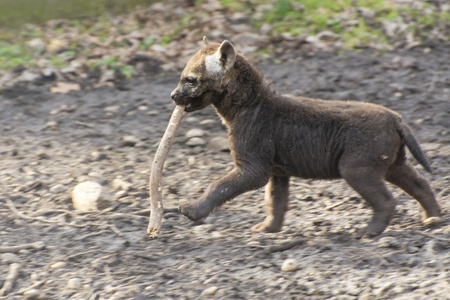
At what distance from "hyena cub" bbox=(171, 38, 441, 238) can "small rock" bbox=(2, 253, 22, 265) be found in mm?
1248

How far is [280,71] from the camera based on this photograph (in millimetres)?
8484

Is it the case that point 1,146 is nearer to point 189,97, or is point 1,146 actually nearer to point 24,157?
point 24,157

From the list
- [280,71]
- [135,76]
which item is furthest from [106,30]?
[280,71]

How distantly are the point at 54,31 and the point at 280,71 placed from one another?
3.23m

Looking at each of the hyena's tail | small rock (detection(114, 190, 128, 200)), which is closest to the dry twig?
small rock (detection(114, 190, 128, 200))

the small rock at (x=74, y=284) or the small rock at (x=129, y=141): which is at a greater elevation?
the small rock at (x=129, y=141)

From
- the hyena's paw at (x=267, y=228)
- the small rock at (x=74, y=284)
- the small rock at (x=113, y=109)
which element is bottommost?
the hyena's paw at (x=267, y=228)

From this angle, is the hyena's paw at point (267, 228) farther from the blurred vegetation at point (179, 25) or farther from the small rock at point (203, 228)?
the blurred vegetation at point (179, 25)

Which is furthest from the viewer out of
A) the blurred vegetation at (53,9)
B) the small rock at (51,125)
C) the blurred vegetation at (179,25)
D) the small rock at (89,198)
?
the blurred vegetation at (53,9)

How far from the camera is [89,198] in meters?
5.88

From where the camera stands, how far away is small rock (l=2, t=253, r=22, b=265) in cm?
510

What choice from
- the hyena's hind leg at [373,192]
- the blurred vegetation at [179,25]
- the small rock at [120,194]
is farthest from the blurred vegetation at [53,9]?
the hyena's hind leg at [373,192]

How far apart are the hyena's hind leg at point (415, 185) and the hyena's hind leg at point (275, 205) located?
2.64ft

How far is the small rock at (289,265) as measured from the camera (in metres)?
4.80
